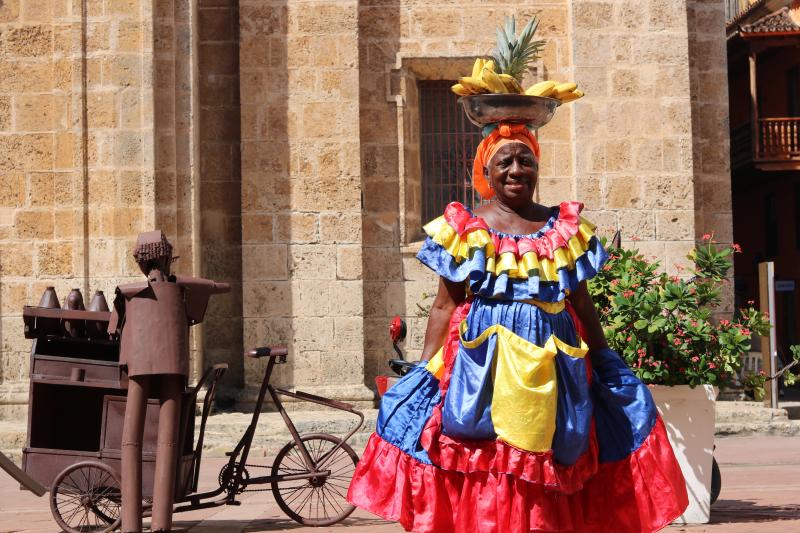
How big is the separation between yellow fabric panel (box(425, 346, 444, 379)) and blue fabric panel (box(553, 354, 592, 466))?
51cm

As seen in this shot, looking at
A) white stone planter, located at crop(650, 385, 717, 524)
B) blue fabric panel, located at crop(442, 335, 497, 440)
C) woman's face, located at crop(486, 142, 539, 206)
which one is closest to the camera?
blue fabric panel, located at crop(442, 335, 497, 440)

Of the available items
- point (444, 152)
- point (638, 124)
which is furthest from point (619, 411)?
point (444, 152)

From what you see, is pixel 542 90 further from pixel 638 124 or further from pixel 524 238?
pixel 638 124

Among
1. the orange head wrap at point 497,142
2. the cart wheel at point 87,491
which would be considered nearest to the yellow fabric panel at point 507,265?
the orange head wrap at point 497,142

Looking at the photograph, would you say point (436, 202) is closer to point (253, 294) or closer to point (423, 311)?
point (423, 311)

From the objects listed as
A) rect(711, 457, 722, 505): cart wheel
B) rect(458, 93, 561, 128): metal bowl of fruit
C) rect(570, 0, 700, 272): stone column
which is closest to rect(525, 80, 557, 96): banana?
rect(458, 93, 561, 128): metal bowl of fruit

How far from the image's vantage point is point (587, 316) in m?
5.80

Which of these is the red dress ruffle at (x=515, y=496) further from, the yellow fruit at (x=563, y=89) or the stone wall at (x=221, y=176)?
the stone wall at (x=221, y=176)

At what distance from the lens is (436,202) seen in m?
14.8

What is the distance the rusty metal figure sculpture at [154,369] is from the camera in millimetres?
6930

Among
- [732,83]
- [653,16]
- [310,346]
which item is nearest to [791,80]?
[732,83]

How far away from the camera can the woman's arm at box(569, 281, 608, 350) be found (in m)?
5.77

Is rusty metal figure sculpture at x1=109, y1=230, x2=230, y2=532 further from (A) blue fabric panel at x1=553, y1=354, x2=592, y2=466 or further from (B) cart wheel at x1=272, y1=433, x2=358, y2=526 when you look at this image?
(A) blue fabric panel at x1=553, y1=354, x2=592, y2=466

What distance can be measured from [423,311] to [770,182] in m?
19.2
